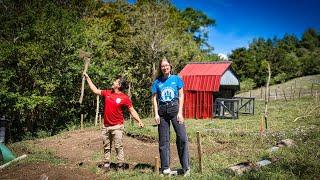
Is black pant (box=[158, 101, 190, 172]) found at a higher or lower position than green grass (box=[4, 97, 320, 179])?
higher

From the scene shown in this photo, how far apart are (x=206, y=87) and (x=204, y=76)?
959 millimetres

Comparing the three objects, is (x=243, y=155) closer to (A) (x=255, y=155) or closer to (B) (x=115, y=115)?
(A) (x=255, y=155)

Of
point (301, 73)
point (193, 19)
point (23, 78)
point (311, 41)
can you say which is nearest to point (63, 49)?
point (23, 78)

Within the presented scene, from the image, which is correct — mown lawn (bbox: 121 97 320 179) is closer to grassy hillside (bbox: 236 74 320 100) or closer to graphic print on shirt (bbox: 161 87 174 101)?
graphic print on shirt (bbox: 161 87 174 101)

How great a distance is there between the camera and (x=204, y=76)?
88.2 ft

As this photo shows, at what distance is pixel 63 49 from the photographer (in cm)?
2434

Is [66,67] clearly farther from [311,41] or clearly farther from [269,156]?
[311,41]

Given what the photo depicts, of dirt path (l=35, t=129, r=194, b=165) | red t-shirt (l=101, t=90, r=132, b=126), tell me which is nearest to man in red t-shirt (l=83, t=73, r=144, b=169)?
red t-shirt (l=101, t=90, r=132, b=126)

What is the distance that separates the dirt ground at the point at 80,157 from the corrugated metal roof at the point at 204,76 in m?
11.0

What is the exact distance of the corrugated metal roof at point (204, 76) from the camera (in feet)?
86.4

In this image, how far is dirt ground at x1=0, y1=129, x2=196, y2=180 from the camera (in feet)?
27.0

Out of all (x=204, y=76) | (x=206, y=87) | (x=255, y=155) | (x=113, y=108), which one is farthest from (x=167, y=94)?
(x=204, y=76)

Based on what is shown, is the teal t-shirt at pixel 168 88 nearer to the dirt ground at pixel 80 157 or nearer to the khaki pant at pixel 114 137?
the khaki pant at pixel 114 137

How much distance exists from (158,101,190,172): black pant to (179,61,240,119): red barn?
1847cm
